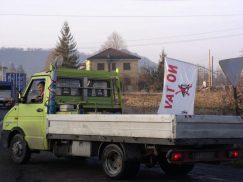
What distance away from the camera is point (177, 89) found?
38.1 ft

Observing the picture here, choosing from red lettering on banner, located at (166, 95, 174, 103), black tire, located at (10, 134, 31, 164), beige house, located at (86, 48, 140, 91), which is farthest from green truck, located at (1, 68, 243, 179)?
beige house, located at (86, 48, 140, 91)

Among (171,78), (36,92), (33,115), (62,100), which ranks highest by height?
(171,78)

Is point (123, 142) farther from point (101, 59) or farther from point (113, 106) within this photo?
point (101, 59)

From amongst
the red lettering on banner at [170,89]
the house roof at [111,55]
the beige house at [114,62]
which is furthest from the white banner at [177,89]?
the house roof at [111,55]

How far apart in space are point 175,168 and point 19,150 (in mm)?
4061

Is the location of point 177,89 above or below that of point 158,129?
above

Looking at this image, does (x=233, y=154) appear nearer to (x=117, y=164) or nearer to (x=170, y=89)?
(x=117, y=164)

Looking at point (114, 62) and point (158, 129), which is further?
point (114, 62)

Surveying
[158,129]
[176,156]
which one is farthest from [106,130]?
[176,156]

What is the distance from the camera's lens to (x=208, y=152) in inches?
355

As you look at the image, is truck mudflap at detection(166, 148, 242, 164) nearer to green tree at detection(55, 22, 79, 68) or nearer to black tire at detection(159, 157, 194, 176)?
black tire at detection(159, 157, 194, 176)

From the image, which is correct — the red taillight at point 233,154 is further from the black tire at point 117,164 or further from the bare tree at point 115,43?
the bare tree at point 115,43

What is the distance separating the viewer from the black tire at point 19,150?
11836mm

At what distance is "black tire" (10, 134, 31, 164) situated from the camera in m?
11.8
